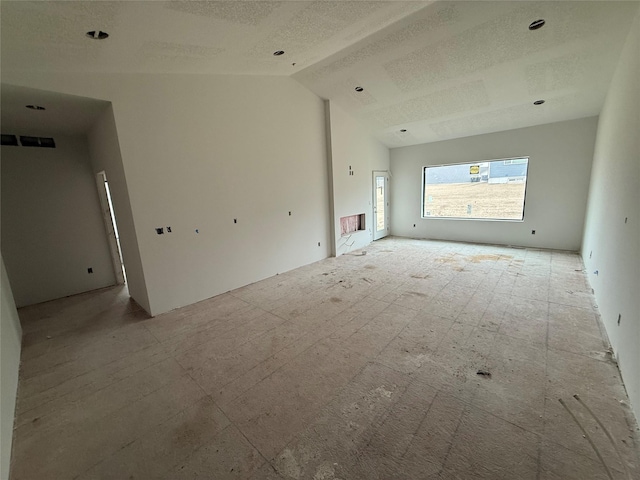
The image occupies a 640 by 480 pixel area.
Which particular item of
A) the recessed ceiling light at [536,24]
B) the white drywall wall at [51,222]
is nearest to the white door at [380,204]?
the recessed ceiling light at [536,24]

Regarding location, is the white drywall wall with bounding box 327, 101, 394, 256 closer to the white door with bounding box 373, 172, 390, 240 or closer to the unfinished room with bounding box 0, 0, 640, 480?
the unfinished room with bounding box 0, 0, 640, 480

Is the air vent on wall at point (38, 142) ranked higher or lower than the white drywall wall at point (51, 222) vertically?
higher

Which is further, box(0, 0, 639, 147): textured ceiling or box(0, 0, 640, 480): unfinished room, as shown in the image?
box(0, 0, 639, 147): textured ceiling

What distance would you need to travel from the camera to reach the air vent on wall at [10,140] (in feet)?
12.3

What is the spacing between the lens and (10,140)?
3.79 meters

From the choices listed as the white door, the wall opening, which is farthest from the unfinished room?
the white door

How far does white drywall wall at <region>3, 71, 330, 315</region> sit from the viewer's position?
315cm

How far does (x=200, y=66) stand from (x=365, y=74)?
8.37 feet

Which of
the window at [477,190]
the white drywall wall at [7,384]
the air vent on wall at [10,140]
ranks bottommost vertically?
the white drywall wall at [7,384]

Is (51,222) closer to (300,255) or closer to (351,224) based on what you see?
(300,255)

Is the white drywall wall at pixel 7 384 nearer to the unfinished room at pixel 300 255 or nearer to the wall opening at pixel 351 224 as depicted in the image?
the unfinished room at pixel 300 255

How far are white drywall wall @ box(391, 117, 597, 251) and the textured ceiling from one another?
0.54 m

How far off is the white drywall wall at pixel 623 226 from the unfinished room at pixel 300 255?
0.05 m

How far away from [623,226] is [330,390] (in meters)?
3.12
